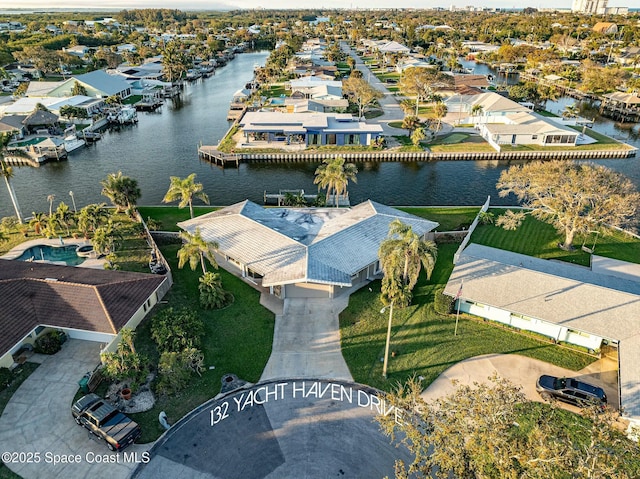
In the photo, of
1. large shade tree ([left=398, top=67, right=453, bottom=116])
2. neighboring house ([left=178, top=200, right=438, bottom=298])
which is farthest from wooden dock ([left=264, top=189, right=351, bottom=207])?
large shade tree ([left=398, top=67, right=453, bottom=116])

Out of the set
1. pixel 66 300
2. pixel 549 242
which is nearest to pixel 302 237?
pixel 66 300

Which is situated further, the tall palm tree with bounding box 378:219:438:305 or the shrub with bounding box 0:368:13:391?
the tall palm tree with bounding box 378:219:438:305

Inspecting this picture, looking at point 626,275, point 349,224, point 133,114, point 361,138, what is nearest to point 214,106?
point 133,114

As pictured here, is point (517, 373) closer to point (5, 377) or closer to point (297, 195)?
point (5, 377)

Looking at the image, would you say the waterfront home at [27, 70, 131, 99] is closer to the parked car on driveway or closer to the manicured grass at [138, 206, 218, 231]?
the manicured grass at [138, 206, 218, 231]

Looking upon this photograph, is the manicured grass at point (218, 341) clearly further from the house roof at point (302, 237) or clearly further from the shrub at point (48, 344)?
the shrub at point (48, 344)
